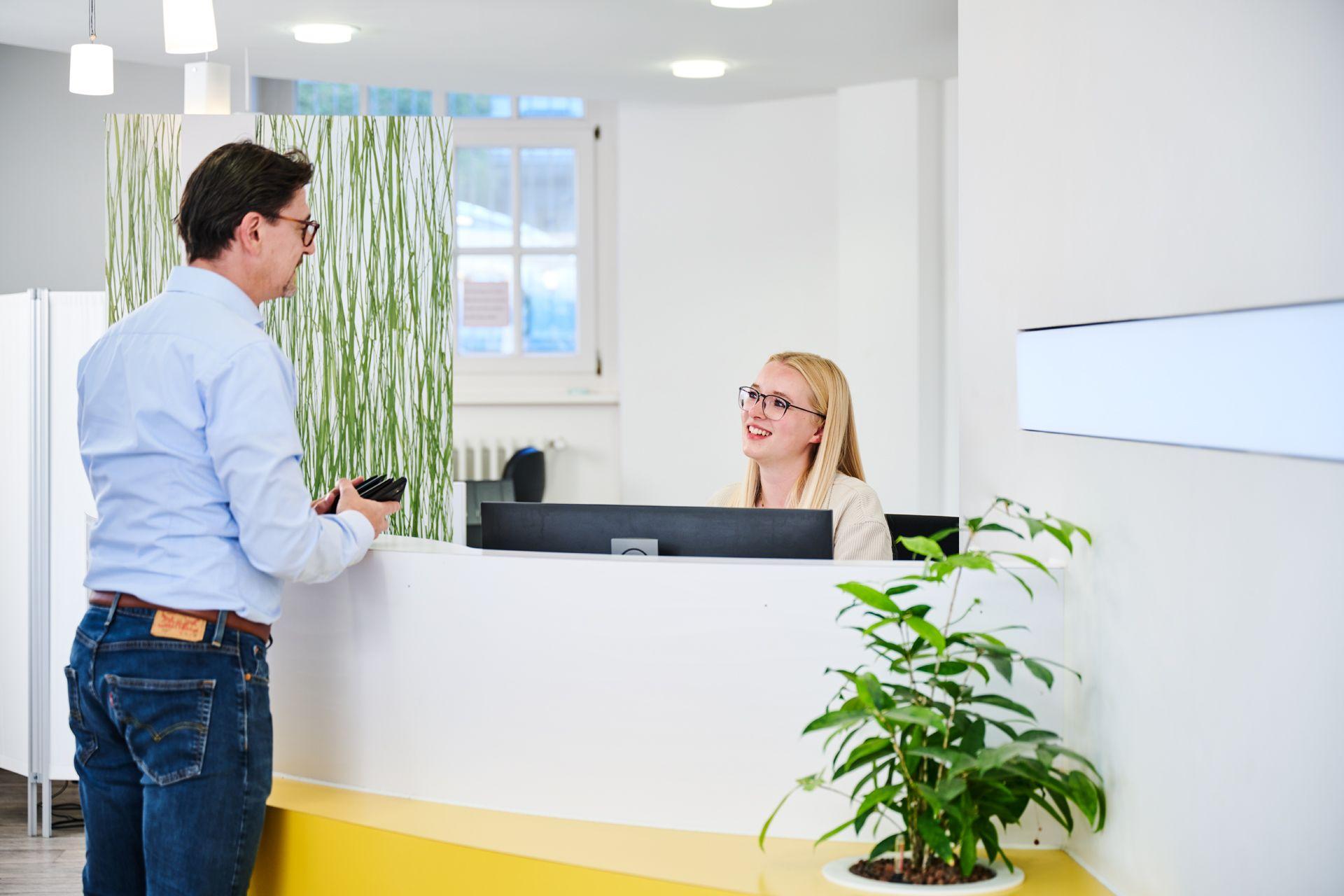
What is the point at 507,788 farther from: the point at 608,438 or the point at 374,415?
the point at 608,438

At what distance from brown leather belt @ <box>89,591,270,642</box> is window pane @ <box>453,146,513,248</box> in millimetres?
5719

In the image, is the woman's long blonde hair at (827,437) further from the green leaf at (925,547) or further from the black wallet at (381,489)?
the green leaf at (925,547)

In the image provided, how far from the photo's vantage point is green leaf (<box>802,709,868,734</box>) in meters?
1.71

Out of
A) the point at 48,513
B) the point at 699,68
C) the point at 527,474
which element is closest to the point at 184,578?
the point at 48,513

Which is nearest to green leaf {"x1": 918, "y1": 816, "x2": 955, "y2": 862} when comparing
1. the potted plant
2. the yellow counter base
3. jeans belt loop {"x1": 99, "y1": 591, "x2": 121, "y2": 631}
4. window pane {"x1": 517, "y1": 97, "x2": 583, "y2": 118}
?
the potted plant

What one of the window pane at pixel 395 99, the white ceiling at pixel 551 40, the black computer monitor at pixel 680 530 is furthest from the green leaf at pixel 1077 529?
the window pane at pixel 395 99

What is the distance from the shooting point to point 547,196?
7.59 metres

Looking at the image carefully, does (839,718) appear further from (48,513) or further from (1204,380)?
(48,513)

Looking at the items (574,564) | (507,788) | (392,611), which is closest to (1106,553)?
(574,564)

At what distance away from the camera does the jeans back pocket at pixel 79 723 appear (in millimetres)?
1987

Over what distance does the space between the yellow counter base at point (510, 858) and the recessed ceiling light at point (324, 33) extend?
132 inches

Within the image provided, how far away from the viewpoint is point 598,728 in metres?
2.11

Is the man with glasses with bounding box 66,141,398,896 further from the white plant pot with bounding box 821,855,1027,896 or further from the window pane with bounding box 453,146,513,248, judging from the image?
the window pane with bounding box 453,146,513,248

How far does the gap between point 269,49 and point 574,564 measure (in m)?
3.87
